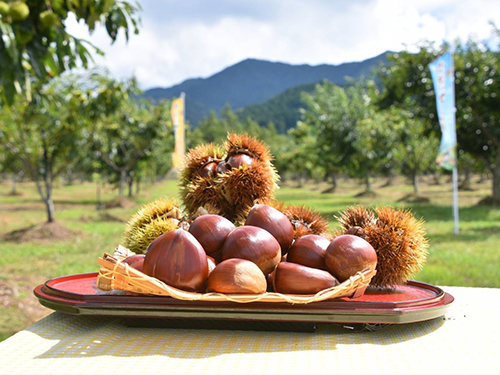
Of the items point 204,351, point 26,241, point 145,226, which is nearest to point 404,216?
point 204,351

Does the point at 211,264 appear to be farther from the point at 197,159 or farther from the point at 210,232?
the point at 197,159

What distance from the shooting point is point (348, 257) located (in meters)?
1.27

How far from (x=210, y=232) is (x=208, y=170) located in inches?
20.0

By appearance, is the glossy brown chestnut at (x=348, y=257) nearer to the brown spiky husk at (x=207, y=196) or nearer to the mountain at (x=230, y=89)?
the brown spiky husk at (x=207, y=196)

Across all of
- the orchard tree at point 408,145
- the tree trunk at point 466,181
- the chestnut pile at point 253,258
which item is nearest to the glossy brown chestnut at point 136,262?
the chestnut pile at point 253,258

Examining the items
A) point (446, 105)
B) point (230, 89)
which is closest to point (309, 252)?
point (446, 105)

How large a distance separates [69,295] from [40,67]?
3.42ft

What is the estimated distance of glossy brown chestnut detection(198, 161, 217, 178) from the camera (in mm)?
1833

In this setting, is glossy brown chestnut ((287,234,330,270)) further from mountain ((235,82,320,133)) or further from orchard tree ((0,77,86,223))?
mountain ((235,82,320,133))

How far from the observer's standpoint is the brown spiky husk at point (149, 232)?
1.62 metres

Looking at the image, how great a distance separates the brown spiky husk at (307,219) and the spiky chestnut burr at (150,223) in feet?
1.33

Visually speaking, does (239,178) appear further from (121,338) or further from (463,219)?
(463,219)

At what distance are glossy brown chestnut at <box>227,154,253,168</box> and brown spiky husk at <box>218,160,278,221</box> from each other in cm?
2

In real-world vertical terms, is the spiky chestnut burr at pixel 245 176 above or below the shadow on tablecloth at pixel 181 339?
above
